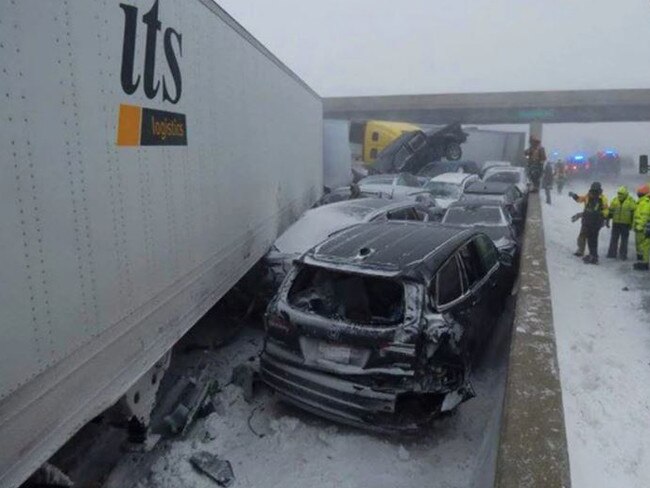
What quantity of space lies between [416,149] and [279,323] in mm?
17637

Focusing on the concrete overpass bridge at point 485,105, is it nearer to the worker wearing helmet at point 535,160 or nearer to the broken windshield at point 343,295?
the worker wearing helmet at point 535,160

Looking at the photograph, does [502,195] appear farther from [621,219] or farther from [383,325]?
[383,325]

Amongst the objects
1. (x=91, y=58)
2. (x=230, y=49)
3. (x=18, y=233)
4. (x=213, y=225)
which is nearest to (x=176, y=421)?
(x=213, y=225)

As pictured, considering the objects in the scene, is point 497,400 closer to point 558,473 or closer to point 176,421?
point 558,473

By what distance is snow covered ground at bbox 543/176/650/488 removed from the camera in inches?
148

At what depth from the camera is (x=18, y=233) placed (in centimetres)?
250

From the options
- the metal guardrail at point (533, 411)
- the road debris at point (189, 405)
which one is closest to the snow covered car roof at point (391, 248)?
the metal guardrail at point (533, 411)

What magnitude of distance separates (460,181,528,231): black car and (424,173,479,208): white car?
0.54 meters

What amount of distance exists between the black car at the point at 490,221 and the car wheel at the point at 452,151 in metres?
12.3

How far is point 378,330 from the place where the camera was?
166 inches

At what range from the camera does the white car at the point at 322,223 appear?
23.5 feet

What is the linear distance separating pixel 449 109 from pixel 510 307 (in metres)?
38.9

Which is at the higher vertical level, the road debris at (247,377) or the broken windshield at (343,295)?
the broken windshield at (343,295)

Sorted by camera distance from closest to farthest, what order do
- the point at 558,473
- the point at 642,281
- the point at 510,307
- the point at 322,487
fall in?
the point at 558,473 < the point at 322,487 < the point at 510,307 < the point at 642,281
